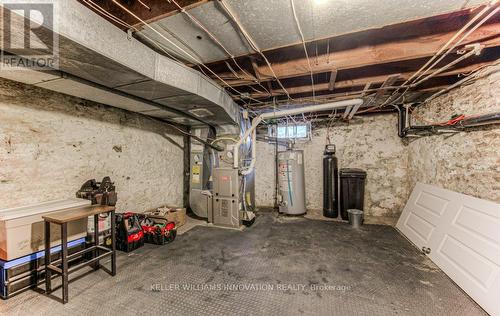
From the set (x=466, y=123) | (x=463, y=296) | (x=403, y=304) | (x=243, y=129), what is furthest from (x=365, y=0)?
(x=243, y=129)

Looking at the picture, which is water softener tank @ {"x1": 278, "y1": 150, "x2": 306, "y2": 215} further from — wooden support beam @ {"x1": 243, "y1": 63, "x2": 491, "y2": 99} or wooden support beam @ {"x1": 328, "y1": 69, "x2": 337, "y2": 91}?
wooden support beam @ {"x1": 328, "y1": 69, "x2": 337, "y2": 91}

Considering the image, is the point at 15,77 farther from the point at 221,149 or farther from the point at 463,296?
the point at 463,296

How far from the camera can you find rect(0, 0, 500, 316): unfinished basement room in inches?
60.4

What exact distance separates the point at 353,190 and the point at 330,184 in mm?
434

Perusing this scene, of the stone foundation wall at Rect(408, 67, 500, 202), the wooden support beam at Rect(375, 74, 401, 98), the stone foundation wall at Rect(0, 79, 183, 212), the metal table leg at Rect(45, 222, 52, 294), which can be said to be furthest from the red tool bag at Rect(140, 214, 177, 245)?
the stone foundation wall at Rect(408, 67, 500, 202)

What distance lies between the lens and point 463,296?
1.81 metres

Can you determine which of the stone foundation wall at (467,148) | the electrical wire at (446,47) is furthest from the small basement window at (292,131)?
the stone foundation wall at (467,148)

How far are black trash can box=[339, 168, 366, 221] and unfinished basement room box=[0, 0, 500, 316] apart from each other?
1.09 feet

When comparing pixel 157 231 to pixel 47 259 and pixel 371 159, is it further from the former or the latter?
pixel 371 159

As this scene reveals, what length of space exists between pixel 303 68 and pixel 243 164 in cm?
215

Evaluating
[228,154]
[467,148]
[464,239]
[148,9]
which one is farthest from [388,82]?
[148,9]

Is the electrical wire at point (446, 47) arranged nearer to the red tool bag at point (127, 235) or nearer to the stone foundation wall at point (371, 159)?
the stone foundation wall at point (371, 159)

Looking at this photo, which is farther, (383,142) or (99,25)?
(383,142)

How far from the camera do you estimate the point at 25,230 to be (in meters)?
1.81
